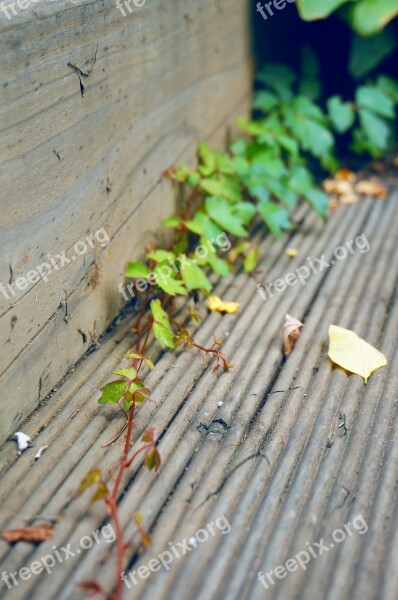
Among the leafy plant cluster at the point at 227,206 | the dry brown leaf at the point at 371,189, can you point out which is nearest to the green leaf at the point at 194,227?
the leafy plant cluster at the point at 227,206

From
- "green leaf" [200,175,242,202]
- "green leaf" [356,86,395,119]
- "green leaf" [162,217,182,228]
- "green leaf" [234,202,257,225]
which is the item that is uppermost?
"green leaf" [356,86,395,119]

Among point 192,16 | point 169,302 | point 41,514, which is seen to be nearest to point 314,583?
point 41,514

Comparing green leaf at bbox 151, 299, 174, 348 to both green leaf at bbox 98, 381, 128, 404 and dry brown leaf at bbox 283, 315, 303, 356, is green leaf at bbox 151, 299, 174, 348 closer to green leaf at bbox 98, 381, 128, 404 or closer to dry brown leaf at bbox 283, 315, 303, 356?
green leaf at bbox 98, 381, 128, 404

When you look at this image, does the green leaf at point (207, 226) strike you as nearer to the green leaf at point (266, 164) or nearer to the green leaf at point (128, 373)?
the green leaf at point (266, 164)

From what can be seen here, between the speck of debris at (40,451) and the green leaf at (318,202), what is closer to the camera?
the speck of debris at (40,451)

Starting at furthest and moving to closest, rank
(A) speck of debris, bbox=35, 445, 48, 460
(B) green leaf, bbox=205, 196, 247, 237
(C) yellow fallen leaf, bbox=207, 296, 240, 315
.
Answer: (B) green leaf, bbox=205, 196, 247, 237, (C) yellow fallen leaf, bbox=207, 296, 240, 315, (A) speck of debris, bbox=35, 445, 48, 460

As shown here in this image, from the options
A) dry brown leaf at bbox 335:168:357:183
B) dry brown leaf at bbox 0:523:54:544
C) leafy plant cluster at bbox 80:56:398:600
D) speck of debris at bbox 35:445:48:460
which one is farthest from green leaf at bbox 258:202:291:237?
dry brown leaf at bbox 0:523:54:544
